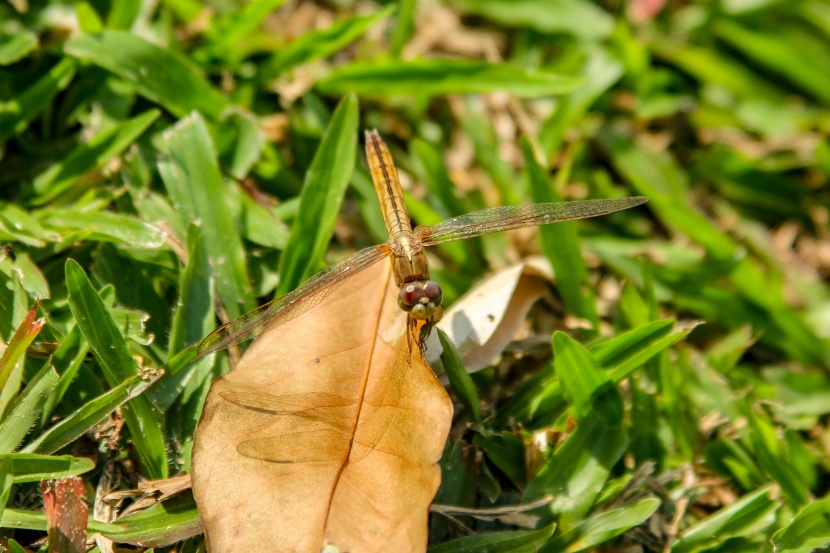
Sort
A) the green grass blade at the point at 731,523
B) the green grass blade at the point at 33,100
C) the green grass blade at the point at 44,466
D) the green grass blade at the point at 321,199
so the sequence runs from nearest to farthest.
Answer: the green grass blade at the point at 44,466 < the green grass blade at the point at 731,523 < the green grass blade at the point at 321,199 < the green grass blade at the point at 33,100

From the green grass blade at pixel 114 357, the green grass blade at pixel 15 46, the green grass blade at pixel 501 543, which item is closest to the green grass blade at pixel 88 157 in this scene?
the green grass blade at pixel 15 46

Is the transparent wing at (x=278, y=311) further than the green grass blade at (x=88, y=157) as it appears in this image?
No

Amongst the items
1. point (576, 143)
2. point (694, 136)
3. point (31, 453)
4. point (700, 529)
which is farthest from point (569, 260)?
point (31, 453)

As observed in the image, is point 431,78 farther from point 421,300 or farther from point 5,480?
point 5,480

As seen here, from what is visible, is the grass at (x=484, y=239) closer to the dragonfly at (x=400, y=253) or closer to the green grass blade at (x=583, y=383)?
the green grass blade at (x=583, y=383)

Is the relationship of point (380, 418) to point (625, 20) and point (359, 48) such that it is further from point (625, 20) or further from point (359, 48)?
point (625, 20)

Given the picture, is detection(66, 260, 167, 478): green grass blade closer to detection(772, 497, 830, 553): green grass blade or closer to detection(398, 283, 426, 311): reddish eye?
detection(398, 283, 426, 311): reddish eye
